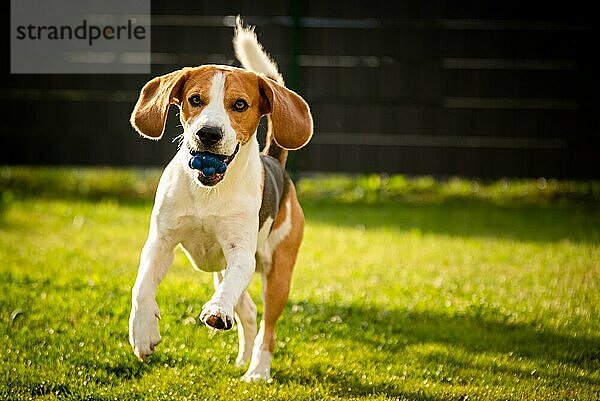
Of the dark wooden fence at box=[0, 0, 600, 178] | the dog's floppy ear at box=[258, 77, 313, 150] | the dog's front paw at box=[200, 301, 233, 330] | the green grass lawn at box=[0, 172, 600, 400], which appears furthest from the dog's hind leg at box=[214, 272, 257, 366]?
the dark wooden fence at box=[0, 0, 600, 178]

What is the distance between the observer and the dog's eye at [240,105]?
13.7 ft

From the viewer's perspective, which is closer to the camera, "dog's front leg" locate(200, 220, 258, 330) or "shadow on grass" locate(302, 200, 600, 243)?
"dog's front leg" locate(200, 220, 258, 330)

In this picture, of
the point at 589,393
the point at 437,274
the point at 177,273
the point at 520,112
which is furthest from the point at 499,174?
the point at 589,393

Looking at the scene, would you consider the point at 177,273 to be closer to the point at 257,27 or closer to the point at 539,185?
the point at 257,27

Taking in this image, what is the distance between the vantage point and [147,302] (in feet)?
13.6

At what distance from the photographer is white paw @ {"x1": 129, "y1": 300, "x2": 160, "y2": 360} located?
13.4 ft

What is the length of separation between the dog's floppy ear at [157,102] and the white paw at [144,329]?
738 millimetres

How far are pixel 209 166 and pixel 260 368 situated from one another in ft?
3.87

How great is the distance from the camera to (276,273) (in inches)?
195

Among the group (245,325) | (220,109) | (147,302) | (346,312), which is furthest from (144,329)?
(346,312)

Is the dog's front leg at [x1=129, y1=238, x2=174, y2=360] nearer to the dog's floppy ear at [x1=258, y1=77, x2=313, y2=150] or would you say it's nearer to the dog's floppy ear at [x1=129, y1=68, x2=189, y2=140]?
the dog's floppy ear at [x1=129, y1=68, x2=189, y2=140]

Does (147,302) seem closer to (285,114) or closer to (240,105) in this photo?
(240,105)

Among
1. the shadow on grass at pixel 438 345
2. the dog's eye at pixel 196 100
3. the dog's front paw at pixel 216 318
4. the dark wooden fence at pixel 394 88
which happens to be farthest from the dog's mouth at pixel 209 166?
the dark wooden fence at pixel 394 88

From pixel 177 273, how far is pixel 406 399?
10.1 ft
